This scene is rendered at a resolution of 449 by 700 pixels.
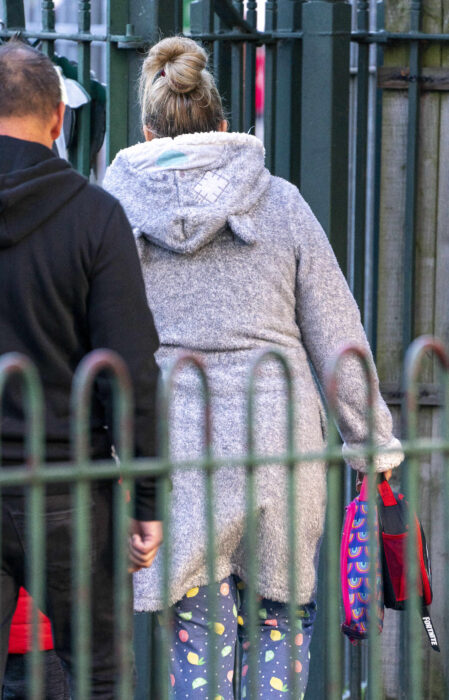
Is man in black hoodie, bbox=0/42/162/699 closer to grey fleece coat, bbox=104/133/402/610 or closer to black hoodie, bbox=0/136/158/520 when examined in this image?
black hoodie, bbox=0/136/158/520

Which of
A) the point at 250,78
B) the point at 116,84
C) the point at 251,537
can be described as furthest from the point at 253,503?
the point at 250,78

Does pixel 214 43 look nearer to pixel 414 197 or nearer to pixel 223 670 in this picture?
pixel 414 197

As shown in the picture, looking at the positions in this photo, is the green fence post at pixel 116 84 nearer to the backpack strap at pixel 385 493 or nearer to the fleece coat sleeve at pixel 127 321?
the fleece coat sleeve at pixel 127 321

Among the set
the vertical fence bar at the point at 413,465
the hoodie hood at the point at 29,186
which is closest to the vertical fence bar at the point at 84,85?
the hoodie hood at the point at 29,186

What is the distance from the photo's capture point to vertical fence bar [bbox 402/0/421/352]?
409 centimetres

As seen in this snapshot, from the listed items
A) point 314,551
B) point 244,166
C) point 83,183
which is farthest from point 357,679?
point 83,183

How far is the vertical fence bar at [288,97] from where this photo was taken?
3906mm

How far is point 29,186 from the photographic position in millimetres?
2469

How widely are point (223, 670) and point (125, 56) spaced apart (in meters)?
1.78

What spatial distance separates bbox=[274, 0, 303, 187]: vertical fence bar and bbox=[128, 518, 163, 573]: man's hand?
67.8 inches

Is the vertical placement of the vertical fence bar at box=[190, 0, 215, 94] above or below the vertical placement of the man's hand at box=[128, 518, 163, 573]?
above

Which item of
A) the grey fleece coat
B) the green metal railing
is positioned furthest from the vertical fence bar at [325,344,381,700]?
the grey fleece coat

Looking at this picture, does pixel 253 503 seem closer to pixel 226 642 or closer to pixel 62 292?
pixel 62 292

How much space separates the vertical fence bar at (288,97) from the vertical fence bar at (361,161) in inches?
8.8
